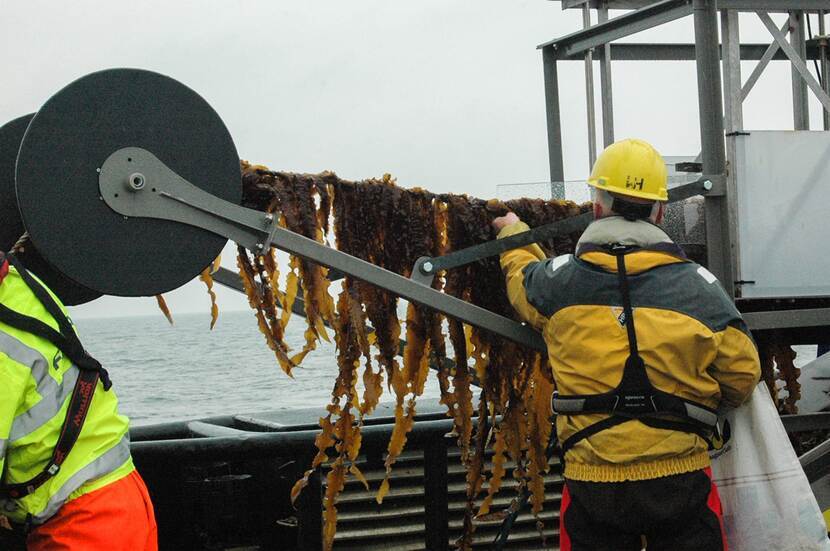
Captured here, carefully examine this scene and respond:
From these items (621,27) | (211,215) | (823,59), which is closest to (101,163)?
(211,215)

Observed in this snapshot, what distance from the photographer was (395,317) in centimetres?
528

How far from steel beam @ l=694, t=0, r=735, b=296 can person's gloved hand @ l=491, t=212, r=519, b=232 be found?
1135 millimetres

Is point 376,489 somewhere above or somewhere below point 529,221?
below

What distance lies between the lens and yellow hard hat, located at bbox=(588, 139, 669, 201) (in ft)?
15.5

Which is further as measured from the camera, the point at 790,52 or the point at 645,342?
the point at 790,52

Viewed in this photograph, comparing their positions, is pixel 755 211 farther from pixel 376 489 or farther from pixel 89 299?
pixel 89 299

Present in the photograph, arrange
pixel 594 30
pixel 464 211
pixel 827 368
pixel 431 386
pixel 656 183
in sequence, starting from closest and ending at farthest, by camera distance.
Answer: pixel 656 183 < pixel 464 211 < pixel 594 30 < pixel 827 368 < pixel 431 386

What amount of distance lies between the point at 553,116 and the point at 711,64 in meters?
2.16

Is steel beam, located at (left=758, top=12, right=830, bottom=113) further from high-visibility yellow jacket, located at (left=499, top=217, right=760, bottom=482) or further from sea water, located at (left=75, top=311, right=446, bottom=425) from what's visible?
sea water, located at (left=75, top=311, right=446, bottom=425)

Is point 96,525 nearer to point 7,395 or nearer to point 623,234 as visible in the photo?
point 7,395

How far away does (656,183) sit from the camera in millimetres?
4758

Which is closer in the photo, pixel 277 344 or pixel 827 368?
pixel 277 344

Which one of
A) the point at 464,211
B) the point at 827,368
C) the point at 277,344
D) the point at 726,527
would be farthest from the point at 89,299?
the point at 827,368

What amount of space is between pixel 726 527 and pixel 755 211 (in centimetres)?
178
